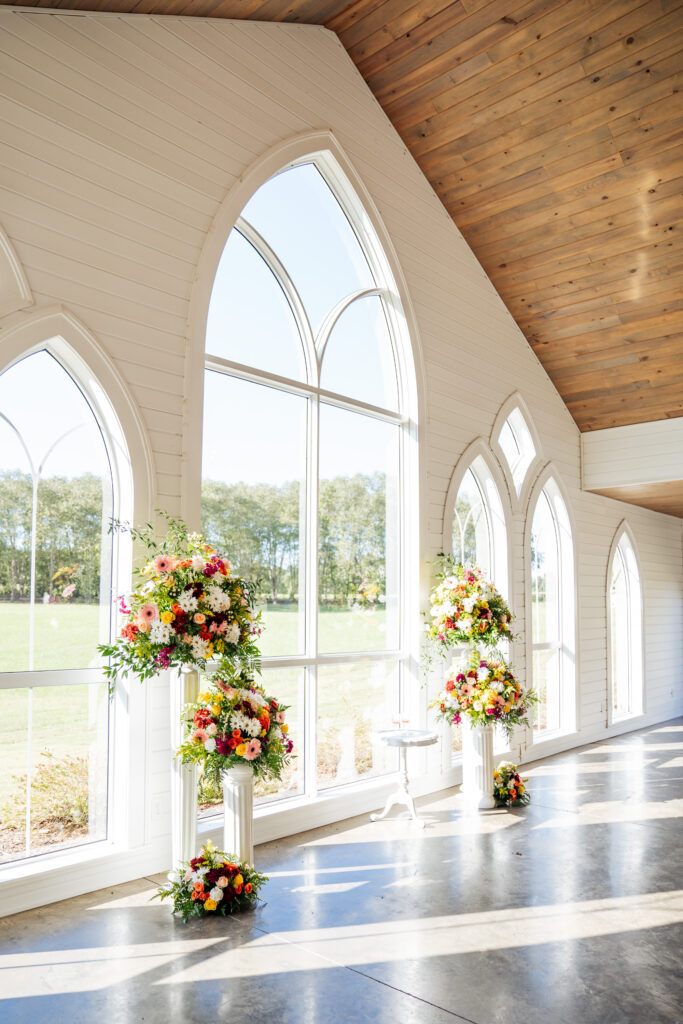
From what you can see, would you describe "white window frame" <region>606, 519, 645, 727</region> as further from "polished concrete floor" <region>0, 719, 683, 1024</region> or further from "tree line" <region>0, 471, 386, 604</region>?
"polished concrete floor" <region>0, 719, 683, 1024</region>

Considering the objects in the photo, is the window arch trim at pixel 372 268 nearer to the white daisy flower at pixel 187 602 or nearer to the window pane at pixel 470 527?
the window pane at pixel 470 527

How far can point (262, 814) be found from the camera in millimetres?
4828

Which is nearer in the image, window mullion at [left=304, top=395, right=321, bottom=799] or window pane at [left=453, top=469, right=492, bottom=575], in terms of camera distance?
window mullion at [left=304, top=395, right=321, bottom=799]

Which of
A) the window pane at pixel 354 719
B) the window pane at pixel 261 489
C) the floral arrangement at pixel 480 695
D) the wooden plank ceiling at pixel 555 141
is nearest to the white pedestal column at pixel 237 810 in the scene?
the window pane at pixel 261 489

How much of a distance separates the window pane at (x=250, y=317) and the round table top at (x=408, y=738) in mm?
2434

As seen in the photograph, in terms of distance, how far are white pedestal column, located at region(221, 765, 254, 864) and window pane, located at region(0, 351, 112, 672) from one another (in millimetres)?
958

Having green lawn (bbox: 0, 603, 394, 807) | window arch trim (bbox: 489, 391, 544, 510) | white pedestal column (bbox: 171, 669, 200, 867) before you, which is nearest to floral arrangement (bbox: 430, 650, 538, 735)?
green lawn (bbox: 0, 603, 394, 807)

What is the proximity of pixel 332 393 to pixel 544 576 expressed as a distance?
3440mm

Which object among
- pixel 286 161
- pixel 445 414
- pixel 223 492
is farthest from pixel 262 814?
pixel 286 161

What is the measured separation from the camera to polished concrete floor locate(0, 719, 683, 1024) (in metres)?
2.80

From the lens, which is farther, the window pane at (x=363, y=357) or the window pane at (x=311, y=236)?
the window pane at (x=363, y=357)

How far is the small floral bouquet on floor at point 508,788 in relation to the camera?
18.3ft

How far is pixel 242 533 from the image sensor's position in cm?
497

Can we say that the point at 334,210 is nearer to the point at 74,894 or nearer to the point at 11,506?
the point at 11,506
